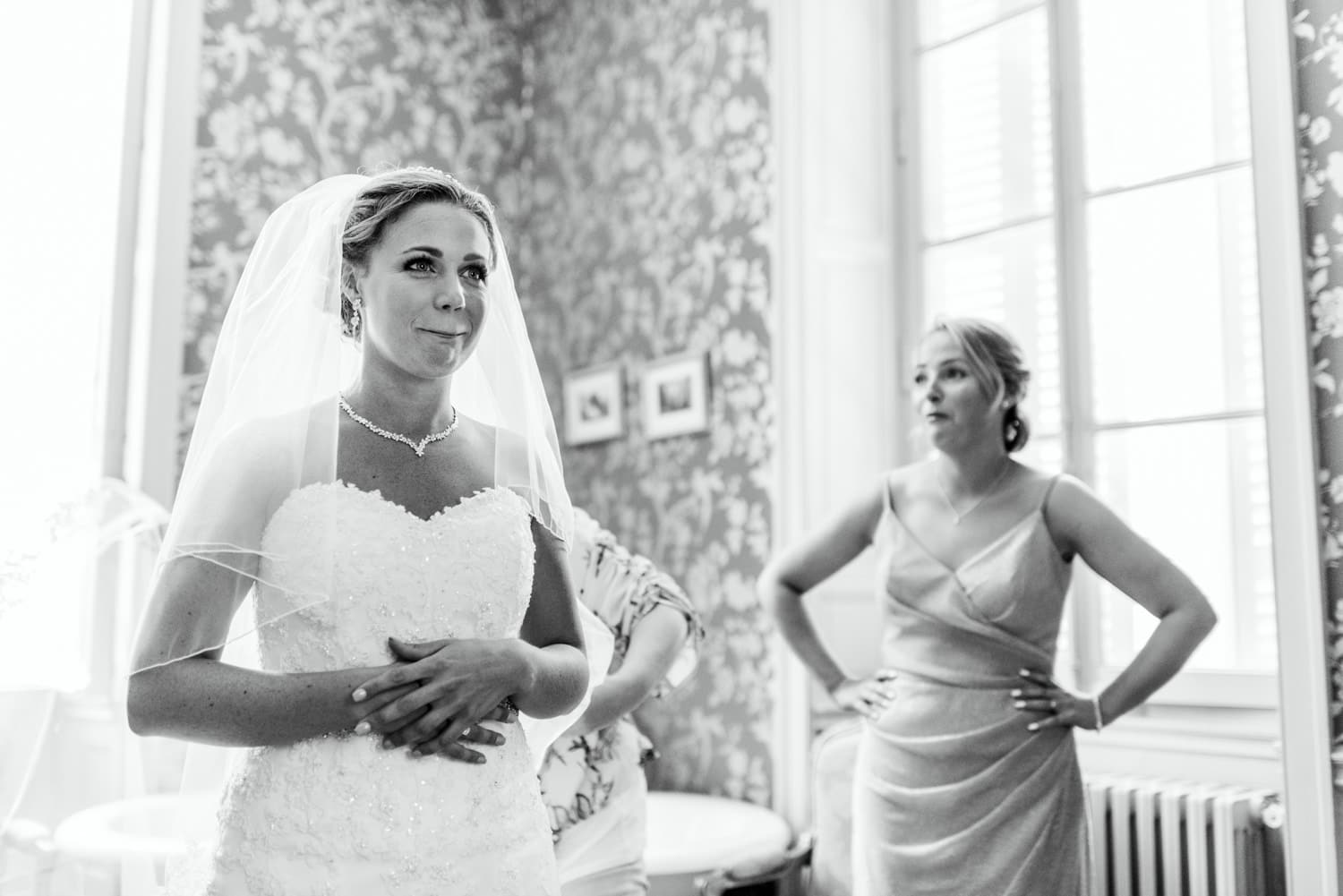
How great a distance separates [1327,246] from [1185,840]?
1299mm

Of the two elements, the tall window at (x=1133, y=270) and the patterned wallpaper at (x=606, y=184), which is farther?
the patterned wallpaper at (x=606, y=184)

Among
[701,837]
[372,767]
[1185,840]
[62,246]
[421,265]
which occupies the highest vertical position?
[62,246]

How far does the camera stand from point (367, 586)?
1.44 meters

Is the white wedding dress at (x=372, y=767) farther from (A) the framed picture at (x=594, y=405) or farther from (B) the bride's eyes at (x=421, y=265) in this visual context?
(A) the framed picture at (x=594, y=405)

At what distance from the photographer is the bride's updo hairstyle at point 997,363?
2518 millimetres

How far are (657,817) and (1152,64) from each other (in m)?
2.51

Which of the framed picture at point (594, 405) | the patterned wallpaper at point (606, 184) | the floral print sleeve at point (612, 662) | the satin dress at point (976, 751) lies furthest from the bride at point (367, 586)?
the framed picture at point (594, 405)

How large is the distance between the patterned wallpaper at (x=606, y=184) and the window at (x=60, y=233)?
0.25 meters

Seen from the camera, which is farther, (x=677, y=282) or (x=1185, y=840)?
(x=677, y=282)

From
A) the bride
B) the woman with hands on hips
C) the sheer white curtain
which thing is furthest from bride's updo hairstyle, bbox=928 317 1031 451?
the sheer white curtain

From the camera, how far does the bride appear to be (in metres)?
1.35

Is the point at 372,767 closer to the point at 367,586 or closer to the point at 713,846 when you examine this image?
the point at 367,586

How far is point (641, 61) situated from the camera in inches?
173

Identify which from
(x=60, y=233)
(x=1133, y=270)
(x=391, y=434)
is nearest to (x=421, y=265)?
(x=391, y=434)
